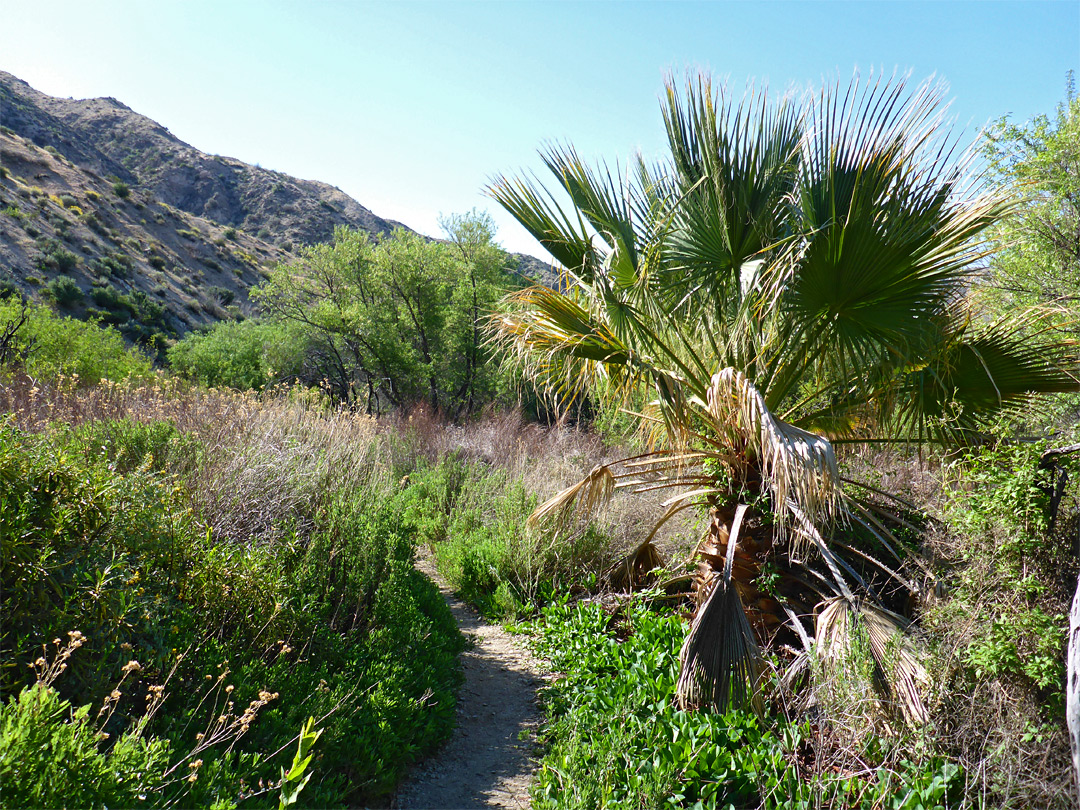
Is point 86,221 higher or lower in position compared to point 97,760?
higher

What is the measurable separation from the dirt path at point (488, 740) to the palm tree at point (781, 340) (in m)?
1.13

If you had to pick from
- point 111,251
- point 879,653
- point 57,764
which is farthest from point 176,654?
point 111,251

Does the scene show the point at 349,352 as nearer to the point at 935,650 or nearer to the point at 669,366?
the point at 669,366

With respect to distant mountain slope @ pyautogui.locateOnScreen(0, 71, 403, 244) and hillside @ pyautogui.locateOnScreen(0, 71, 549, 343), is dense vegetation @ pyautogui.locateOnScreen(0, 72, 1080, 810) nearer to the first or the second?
hillside @ pyautogui.locateOnScreen(0, 71, 549, 343)

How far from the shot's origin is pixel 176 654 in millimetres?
2775

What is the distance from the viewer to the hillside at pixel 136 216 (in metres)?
22.3

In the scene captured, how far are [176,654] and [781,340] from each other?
3.89 metres

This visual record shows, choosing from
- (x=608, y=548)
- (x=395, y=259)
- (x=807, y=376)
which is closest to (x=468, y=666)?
(x=608, y=548)

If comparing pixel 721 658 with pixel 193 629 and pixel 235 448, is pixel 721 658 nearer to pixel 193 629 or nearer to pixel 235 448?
pixel 193 629

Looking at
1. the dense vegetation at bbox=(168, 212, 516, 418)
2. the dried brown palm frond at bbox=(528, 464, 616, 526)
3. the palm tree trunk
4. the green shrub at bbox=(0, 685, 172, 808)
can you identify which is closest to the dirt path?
the dried brown palm frond at bbox=(528, 464, 616, 526)

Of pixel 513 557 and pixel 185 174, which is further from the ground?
pixel 185 174

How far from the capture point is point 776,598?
4.02 metres

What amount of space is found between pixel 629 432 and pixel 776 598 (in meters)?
6.44

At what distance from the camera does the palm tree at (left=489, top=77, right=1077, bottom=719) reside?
350 cm
